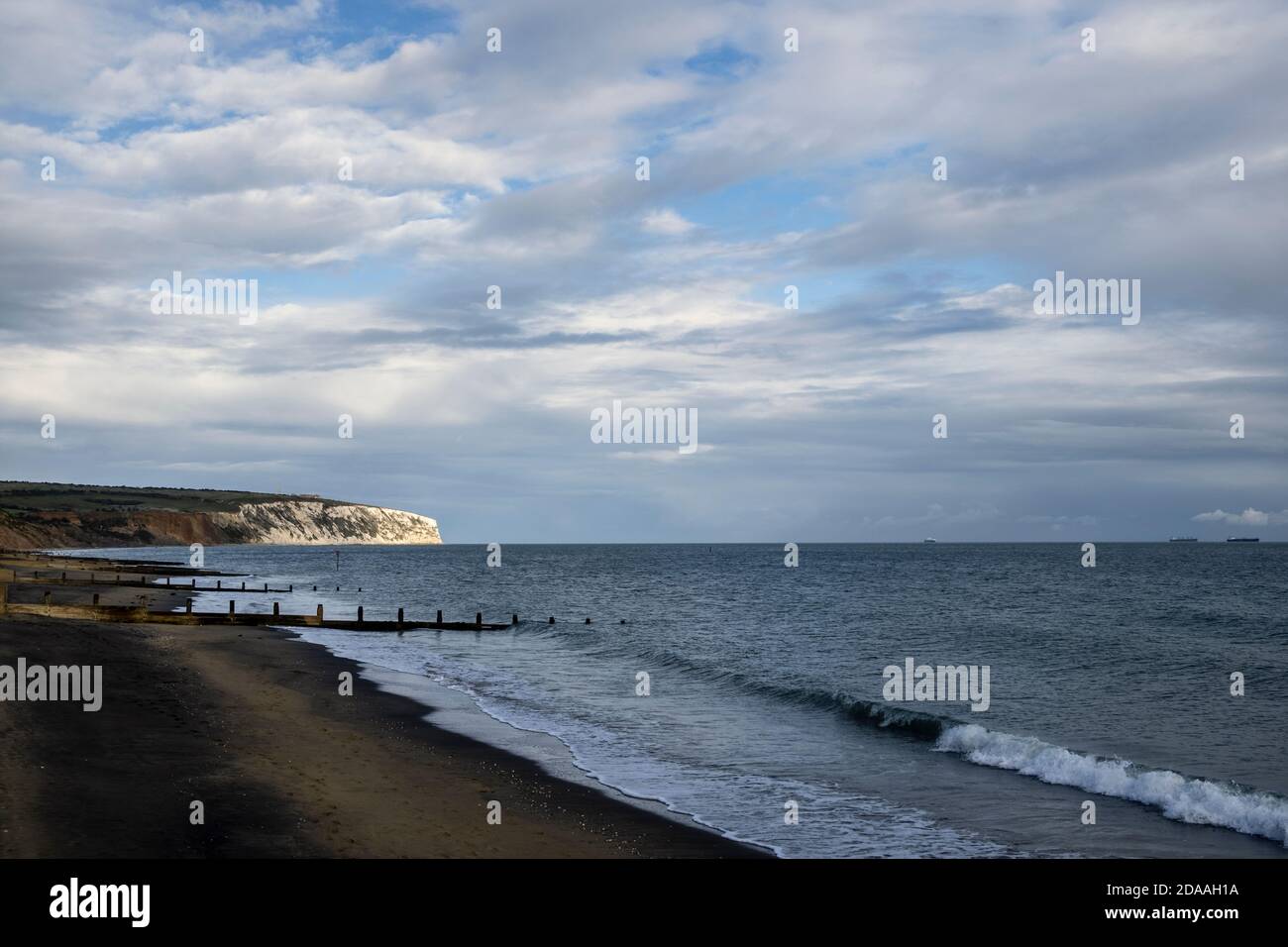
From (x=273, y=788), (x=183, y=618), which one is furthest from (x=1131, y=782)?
(x=183, y=618)

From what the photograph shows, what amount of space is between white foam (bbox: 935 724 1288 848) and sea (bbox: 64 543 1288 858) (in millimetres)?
54

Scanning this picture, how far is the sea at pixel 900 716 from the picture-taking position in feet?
53.5

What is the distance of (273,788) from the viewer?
1531cm

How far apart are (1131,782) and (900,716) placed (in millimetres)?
7884

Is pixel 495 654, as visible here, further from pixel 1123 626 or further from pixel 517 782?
pixel 1123 626

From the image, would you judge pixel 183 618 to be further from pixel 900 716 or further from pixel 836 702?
pixel 900 716

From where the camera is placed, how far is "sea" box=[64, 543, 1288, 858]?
1631 cm

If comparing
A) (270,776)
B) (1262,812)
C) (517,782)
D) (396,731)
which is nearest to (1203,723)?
(1262,812)

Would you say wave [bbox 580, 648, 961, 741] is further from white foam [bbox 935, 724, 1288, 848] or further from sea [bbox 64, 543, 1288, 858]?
white foam [bbox 935, 724, 1288, 848]

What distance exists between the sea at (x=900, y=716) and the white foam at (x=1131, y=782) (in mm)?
54
